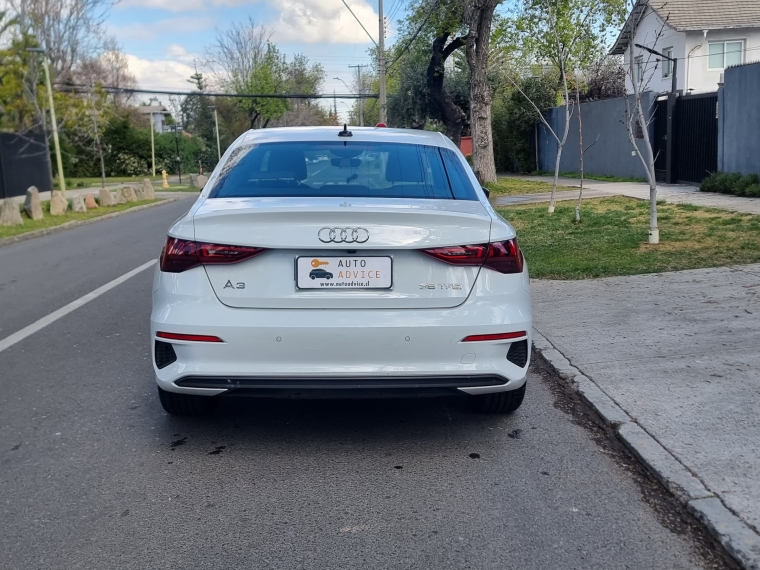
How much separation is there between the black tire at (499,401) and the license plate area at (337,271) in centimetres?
119

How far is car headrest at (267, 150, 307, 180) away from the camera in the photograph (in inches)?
192

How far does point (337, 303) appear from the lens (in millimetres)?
3922

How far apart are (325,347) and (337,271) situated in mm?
359

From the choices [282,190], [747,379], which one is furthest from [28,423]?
[747,379]

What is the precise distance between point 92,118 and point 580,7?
27.3 metres

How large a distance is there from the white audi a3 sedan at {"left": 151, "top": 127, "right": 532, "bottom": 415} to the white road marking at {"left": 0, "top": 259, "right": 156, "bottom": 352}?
3.34 meters

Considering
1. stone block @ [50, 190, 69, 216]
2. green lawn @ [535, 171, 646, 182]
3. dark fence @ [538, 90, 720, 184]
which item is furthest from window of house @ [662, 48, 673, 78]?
stone block @ [50, 190, 69, 216]

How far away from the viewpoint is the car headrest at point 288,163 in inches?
192

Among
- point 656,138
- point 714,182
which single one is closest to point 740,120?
point 714,182

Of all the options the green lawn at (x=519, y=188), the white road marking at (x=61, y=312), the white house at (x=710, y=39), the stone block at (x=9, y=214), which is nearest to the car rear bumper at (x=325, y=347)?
the white road marking at (x=61, y=312)

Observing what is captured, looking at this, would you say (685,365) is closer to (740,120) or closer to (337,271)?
(337,271)

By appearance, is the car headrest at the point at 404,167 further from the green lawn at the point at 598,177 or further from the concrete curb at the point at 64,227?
the green lawn at the point at 598,177

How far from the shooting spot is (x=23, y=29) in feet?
89.5

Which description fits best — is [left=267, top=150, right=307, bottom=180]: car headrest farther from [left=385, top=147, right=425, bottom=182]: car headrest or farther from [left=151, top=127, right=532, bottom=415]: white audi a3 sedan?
[left=151, top=127, right=532, bottom=415]: white audi a3 sedan
